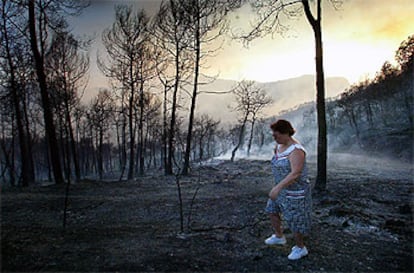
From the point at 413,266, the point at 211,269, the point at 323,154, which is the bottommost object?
the point at 413,266

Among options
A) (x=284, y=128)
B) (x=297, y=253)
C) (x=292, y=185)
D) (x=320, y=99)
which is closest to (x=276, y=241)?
(x=297, y=253)

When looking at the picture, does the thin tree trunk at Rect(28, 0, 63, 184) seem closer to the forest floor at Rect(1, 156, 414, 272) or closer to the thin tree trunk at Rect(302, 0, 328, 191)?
the forest floor at Rect(1, 156, 414, 272)

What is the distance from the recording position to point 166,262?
13.0 ft

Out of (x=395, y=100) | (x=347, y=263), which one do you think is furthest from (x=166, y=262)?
(x=395, y=100)

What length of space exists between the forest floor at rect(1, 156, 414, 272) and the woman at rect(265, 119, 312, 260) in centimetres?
51

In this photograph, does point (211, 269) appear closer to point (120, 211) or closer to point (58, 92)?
point (120, 211)

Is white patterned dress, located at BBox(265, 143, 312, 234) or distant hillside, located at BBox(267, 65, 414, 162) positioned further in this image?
distant hillside, located at BBox(267, 65, 414, 162)

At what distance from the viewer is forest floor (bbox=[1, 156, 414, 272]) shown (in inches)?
155

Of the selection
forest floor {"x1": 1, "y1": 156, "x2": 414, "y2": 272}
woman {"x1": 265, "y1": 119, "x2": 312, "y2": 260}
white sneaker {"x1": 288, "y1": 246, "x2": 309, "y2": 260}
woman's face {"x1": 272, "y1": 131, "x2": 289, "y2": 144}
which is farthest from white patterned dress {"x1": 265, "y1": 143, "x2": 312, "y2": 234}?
forest floor {"x1": 1, "y1": 156, "x2": 414, "y2": 272}

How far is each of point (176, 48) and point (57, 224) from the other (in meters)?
13.3

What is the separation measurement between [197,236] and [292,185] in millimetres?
2029

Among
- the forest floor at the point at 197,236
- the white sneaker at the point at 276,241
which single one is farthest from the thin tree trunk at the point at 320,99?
the white sneaker at the point at 276,241

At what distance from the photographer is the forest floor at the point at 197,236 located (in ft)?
12.9

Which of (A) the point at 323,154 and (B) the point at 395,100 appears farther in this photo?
(B) the point at 395,100
